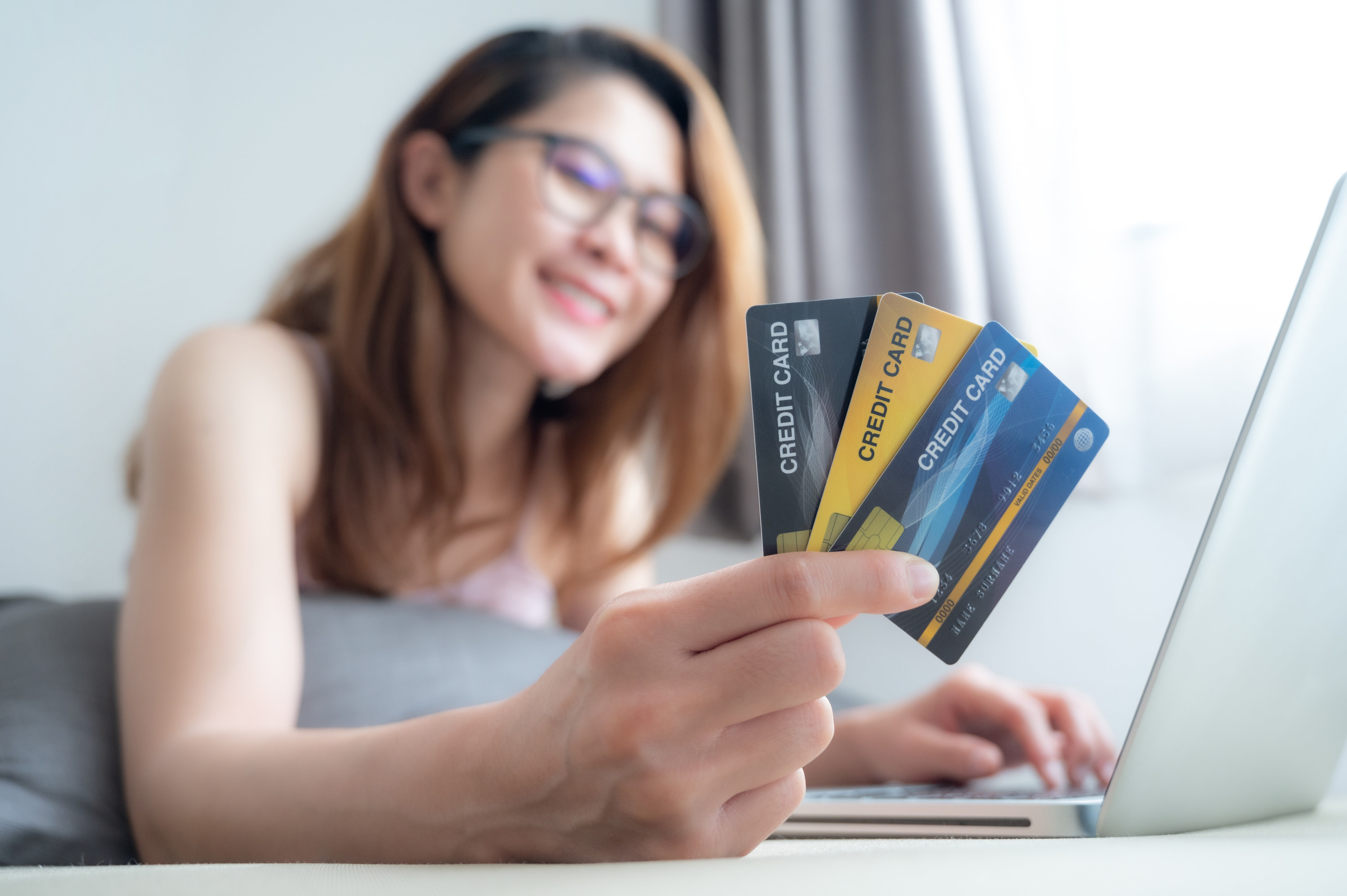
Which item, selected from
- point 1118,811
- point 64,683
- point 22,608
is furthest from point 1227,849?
point 22,608

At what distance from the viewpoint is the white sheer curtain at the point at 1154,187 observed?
1438 millimetres

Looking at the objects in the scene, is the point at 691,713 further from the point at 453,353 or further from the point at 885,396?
the point at 453,353

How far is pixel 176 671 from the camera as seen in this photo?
0.76 m

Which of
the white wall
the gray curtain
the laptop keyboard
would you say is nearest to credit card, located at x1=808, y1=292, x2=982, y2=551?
the laptop keyboard

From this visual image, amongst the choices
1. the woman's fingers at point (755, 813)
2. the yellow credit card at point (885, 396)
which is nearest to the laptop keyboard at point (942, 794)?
the woman's fingers at point (755, 813)

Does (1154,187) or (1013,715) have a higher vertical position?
(1154,187)

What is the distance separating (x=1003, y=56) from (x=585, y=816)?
1878mm

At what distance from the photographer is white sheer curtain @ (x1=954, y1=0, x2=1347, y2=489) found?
1.44 m

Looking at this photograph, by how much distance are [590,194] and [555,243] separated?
0.11 metres

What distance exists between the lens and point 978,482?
0.47 m

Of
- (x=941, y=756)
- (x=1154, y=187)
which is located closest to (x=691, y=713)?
(x=941, y=756)

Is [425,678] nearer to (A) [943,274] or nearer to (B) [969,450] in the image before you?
(B) [969,450]

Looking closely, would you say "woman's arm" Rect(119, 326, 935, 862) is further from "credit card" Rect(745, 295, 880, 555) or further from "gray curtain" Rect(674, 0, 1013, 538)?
"gray curtain" Rect(674, 0, 1013, 538)

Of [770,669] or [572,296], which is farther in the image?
[572,296]
